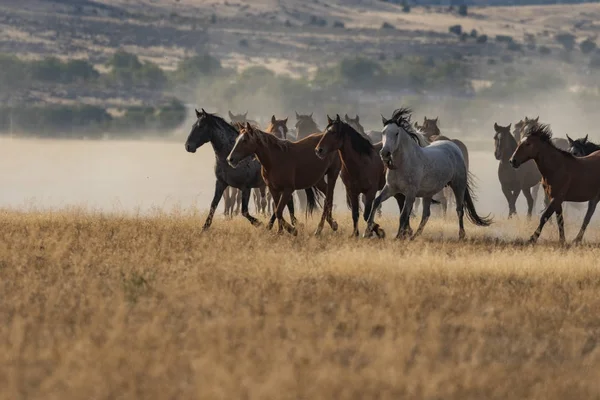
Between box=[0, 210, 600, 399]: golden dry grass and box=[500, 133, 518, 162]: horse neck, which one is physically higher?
box=[500, 133, 518, 162]: horse neck

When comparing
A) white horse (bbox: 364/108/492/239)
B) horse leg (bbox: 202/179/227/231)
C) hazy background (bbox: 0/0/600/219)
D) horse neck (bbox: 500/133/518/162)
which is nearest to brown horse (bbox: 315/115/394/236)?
white horse (bbox: 364/108/492/239)

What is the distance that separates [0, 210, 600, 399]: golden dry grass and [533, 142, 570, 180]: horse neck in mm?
1333

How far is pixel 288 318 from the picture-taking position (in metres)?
10.9

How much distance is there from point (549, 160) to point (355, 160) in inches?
98.4

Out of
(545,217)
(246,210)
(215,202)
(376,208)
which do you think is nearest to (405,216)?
(376,208)

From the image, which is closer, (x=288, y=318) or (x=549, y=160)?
(x=288, y=318)

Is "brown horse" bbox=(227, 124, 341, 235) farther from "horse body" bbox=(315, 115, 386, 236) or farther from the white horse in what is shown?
the white horse

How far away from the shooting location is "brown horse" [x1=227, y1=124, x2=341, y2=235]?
1738cm

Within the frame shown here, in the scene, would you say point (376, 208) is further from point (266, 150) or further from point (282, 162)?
point (266, 150)

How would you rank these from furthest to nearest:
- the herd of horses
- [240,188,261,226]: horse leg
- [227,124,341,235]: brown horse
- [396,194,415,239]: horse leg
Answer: [240,188,261,226]: horse leg < [396,194,415,239]: horse leg < the herd of horses < [227,124,341,235]: brown horse

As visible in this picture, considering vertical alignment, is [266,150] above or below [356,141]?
below

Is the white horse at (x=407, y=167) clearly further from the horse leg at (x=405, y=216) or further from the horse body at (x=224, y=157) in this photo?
the horse body at (x=224, y=157)

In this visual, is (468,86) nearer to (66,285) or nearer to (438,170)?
(438,170)

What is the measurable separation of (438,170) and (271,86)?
68.4 metres
